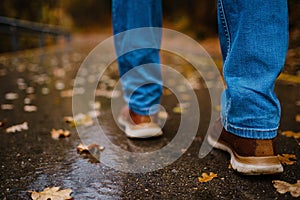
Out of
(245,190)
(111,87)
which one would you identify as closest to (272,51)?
(245,190)

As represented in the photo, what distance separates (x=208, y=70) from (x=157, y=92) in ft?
10.4

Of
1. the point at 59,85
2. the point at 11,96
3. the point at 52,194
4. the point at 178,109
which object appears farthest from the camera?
the point at 59,85

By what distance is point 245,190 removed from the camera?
44.7 inches

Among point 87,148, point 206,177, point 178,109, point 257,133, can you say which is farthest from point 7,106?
point 257,133

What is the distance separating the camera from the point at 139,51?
62.4 inches

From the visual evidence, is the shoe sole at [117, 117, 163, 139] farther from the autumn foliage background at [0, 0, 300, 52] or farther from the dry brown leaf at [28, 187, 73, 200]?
the autumn foliage background at [0, 0, 300, 52]

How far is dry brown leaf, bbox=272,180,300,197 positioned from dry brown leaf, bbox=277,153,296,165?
192 millimetres

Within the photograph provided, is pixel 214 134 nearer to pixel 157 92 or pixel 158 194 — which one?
pixel 157 92

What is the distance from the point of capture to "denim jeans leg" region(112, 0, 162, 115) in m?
1.55

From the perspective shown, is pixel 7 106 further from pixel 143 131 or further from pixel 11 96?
pixel 143 131

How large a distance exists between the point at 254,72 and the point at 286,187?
17.0 inches

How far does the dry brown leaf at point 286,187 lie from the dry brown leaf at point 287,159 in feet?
0.63

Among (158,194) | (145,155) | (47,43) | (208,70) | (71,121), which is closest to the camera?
(158,194)

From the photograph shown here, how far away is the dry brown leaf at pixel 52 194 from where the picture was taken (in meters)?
1.10
